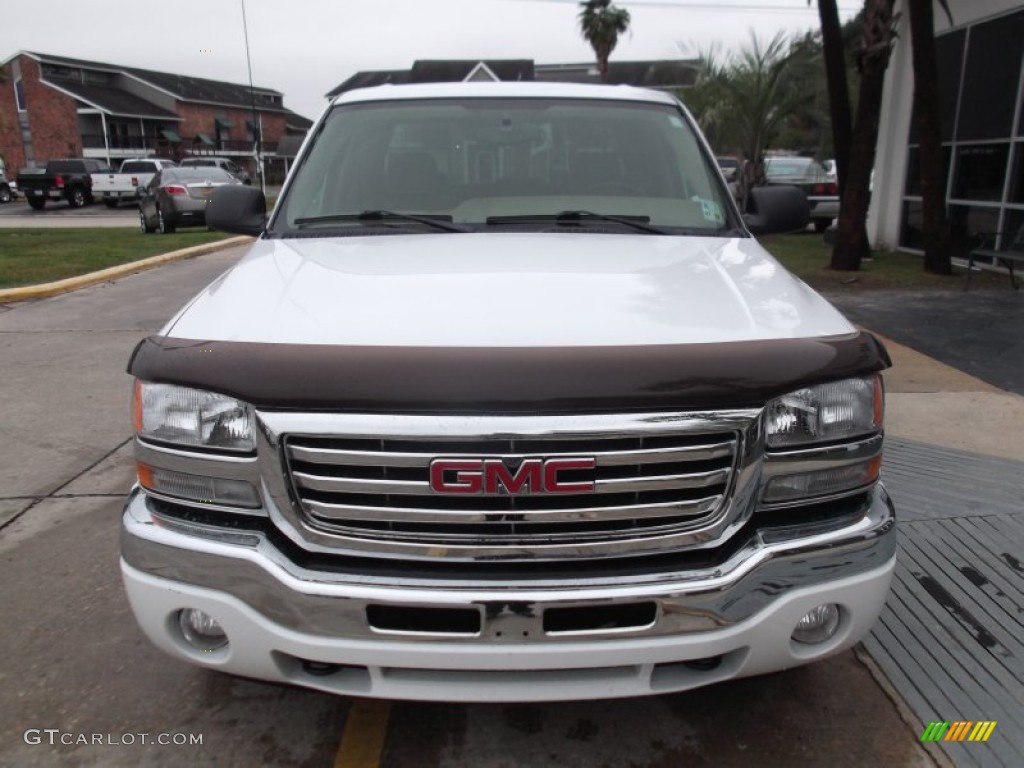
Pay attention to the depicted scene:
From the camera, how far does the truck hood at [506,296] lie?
6.57ft

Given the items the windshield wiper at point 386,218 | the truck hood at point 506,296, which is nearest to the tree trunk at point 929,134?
the truck hood at point 506,296

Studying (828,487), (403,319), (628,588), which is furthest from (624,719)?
(403,319)

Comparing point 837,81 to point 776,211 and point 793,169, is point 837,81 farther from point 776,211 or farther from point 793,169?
point 776,211

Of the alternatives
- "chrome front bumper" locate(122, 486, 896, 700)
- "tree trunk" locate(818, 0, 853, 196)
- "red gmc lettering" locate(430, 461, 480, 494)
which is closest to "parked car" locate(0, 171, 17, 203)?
"tree trunk" locate(818, 0, 853, 196)

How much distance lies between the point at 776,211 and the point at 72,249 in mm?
14370

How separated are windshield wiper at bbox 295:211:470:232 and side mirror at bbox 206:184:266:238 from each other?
0.54m

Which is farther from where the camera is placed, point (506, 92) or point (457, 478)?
point (506, 92)

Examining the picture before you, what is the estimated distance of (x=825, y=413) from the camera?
2.04 metres

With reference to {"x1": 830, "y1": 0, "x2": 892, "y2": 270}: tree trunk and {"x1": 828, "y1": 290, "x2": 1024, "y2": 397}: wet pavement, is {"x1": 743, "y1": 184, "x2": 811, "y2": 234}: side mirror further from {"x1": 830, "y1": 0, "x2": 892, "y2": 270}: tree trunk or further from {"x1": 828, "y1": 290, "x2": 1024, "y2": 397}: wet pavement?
{"x1": 830, "y1": 0, "x2": 892, "y2": 270}: tree trunk

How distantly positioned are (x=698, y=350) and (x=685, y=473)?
0.94 ft

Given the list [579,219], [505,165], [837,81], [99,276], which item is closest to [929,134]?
[837,81]

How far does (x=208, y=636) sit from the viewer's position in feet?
6.93

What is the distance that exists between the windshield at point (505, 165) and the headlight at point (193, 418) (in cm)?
129

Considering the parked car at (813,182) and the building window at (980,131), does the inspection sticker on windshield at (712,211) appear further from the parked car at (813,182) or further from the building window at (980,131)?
the parked car at (813,182)
